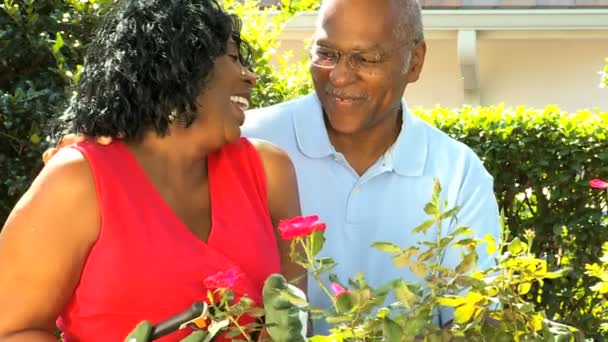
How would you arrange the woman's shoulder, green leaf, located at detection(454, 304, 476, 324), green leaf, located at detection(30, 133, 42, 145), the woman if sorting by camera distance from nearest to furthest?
green leaf, located at detection(454, 304, 476, 324), the woman, the woman's shoulder, green leaf, located at detection(30, 133, 42, 145)

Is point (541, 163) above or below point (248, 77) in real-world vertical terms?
below

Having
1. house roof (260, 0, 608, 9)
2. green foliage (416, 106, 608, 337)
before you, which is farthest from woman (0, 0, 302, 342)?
house roof (260, 0, 608, 9)

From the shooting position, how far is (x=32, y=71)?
4906mm

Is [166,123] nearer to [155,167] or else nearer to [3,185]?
[155,167]

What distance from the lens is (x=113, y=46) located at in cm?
284

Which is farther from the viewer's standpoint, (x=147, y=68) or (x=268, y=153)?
(x=268, y=153)

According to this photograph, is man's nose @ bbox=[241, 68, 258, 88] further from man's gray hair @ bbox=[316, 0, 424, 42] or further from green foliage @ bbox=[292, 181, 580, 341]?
man's gray hair @ bbox=[316, 0, 424, 42]

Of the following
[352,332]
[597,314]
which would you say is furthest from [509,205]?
[352,332]

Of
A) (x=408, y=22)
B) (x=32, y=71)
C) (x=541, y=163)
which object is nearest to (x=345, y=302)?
(x=408, y=22)

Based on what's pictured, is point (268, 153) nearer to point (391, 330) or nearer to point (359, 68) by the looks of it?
point (359, 68)

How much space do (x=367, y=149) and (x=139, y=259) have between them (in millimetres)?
1194

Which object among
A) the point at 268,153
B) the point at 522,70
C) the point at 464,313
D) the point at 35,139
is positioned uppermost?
the point at 268,153

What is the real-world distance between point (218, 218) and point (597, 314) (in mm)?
4045

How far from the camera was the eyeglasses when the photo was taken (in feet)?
Answer: 12.0
